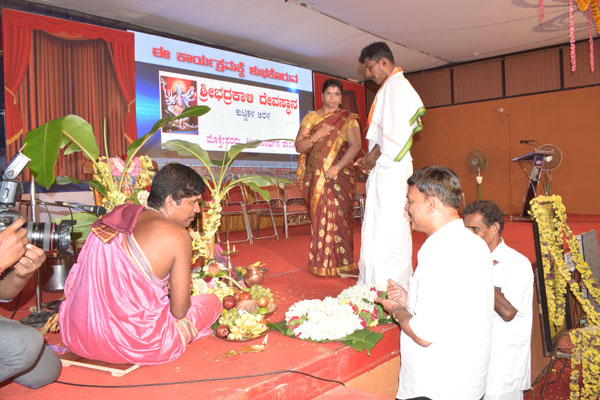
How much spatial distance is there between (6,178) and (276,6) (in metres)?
5.57

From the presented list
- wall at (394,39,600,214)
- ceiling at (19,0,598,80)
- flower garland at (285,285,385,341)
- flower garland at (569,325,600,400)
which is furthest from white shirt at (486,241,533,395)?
wall at (394,39,600,214)

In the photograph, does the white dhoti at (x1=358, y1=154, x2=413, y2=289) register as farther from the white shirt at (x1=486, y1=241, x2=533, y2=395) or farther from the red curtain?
the red curtain

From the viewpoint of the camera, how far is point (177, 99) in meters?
6.85

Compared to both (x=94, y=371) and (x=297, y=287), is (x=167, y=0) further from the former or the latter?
(x=94, y=371)

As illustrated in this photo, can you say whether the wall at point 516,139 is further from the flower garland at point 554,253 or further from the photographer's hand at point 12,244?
the photographer's hand at point 12,244

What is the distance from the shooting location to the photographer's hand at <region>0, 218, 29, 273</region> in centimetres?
143

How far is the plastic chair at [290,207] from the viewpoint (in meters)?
6.51

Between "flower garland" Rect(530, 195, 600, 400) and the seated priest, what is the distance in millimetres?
1963

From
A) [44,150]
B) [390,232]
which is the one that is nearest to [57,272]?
[44,150]

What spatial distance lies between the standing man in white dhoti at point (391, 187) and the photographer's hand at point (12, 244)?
2.04 meters

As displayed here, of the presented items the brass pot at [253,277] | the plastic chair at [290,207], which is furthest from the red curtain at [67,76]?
the brass pot at [253,277]

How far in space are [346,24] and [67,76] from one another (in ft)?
14.0

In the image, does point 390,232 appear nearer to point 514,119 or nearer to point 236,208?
point 236,208

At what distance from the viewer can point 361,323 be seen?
89.4 inches
